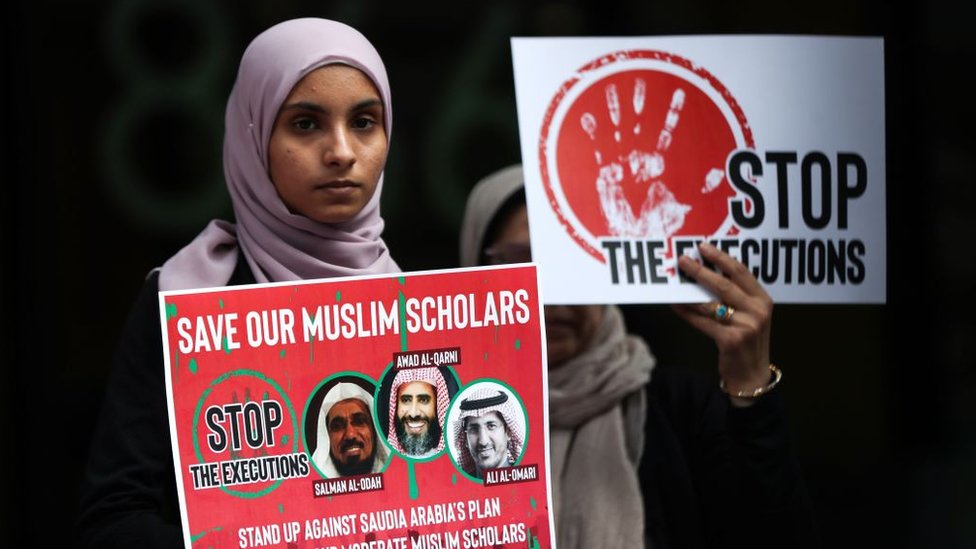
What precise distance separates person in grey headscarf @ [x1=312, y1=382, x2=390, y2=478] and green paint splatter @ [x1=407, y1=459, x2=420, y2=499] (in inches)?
1.3

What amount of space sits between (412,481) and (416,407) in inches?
3.8

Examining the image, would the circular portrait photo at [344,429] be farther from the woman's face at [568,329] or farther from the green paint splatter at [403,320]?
the woman's face at [568,329]

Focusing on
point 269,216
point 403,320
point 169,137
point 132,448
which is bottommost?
point 132,448

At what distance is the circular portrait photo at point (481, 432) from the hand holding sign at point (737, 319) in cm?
43

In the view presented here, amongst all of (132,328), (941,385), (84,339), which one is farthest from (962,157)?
(132,328)

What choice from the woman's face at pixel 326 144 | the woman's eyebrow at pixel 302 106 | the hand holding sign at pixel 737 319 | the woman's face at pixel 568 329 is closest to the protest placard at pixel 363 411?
the woman's face at pixel 326 144

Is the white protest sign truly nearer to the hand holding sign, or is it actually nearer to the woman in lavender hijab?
the hand holding sign

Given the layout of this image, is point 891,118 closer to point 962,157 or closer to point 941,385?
point 962,157

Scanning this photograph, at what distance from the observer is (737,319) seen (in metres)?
2.10

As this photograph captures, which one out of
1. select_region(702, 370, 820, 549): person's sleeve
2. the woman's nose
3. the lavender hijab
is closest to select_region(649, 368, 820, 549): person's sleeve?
select_region(702, 370, 820, 549): person's sleeve

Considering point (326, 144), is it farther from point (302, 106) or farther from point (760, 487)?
point (760, 487)

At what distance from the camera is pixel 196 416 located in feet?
5.76

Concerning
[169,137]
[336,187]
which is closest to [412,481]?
[336,187]

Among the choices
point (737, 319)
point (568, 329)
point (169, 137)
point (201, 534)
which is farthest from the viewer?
point (169, 137)
